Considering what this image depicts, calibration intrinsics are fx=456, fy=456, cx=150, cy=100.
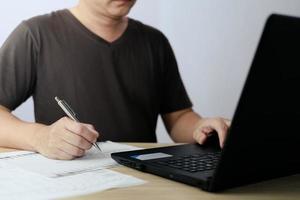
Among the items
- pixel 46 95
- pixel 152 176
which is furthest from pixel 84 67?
pixel 152 176

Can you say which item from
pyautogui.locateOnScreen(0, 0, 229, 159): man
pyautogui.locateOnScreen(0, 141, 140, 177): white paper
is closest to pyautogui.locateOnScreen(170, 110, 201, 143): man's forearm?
pyautogui.locateOnScreen(0, 0, 229, 159): man

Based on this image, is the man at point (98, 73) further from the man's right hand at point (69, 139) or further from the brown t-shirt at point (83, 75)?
the man's right hand at point (69, 139)

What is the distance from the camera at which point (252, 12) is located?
1967 mm

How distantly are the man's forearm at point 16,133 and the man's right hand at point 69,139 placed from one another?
0.08m

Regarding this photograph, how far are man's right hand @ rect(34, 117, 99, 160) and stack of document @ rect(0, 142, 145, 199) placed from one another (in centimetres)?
2

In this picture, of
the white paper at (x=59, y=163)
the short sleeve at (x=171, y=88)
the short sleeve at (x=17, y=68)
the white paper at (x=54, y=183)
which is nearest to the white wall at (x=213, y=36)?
the short sleeve at (x=171, y=88)

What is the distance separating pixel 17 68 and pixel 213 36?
101cm

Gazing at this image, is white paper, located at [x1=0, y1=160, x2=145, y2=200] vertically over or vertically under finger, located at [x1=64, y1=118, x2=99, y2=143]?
under

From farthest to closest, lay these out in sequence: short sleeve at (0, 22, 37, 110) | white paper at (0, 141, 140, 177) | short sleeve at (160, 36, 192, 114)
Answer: short sleeve at (160, 36, 192, 114) → short sleeve at (0, 22, 37, 110) → white paper at (0, 141, 140, 177)

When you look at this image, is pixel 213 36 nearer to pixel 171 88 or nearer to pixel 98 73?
pixel 171 88

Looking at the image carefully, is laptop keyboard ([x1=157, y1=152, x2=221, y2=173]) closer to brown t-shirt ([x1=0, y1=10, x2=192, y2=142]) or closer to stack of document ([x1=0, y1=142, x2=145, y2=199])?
stack of document ([x1=0, y1=142, x2=145, y2=199])

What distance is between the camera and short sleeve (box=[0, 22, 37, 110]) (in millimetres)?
1209

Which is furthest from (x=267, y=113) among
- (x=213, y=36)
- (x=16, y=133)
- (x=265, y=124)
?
(x=213, y=36)

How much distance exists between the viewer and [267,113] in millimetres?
573
